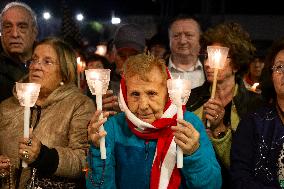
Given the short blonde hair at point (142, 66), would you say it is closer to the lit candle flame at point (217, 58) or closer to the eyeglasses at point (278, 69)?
the lit candle flame at point (217, 58)

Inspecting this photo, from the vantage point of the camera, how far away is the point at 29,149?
11.2ft

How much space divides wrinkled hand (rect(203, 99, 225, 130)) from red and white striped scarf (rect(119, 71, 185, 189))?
1.28 ft

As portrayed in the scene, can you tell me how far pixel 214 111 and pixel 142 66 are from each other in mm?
603

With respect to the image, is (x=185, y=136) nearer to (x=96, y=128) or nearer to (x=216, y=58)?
(x=96, y=128)

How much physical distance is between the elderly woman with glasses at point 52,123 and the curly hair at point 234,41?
3.53ft

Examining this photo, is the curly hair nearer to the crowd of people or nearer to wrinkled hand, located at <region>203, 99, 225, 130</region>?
the crowd of people

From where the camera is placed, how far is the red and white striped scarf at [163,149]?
3330 millimetres

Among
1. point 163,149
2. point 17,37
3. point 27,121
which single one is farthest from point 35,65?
point 163,149

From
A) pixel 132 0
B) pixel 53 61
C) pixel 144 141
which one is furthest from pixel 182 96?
pixel 132 0

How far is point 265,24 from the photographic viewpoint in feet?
101

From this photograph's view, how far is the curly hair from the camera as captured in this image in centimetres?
420

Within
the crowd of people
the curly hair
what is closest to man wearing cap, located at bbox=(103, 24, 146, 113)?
the crowd of people

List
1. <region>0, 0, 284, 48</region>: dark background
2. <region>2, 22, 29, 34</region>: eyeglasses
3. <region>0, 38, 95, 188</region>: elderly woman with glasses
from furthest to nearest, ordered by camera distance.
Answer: <region>0, 0, 284, 48</region>: dark background < <region>2, 22, 29, 34</region>: eyeglasses < <region>0, 38, 95, 188</region>: elderly woman with glasses

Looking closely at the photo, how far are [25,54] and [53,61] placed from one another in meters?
0.90
